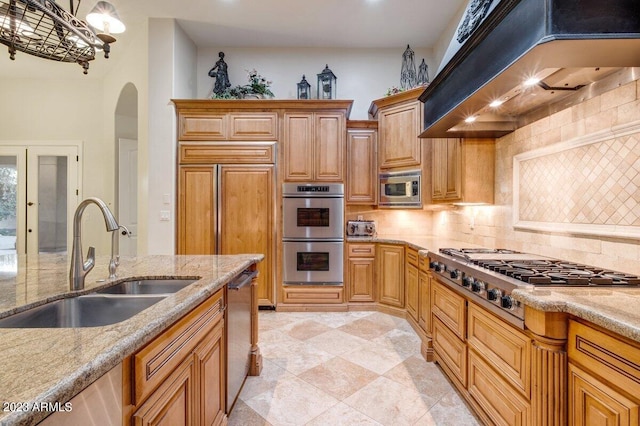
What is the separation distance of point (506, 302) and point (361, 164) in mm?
2600

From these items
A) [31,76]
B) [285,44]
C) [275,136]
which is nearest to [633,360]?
[275,136]

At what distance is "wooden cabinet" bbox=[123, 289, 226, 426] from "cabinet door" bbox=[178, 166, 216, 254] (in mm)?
2177

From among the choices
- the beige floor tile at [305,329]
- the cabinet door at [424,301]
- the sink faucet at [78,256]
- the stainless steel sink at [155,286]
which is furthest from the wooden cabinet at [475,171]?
the sink faucet at [78,256]

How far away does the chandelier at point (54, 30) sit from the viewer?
56.8 inches

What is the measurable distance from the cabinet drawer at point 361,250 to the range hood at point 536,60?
1.75 metres

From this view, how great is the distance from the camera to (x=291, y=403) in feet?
6.27

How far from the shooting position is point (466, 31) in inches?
70.7

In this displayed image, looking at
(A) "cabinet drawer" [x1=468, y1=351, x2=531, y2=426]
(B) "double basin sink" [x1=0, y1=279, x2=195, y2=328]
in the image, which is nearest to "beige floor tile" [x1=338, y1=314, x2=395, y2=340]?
(A) "cabinet drawer" [x1=468, y1=351, x2=531, y2=426]

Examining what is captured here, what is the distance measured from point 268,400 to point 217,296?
92 cm

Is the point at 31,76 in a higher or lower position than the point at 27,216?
higher

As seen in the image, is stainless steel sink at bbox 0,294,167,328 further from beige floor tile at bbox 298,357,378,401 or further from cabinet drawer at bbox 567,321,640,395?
cabinet drawer at bbox 567,321,640,395

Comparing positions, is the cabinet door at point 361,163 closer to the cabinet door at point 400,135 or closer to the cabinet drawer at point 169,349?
the cabinet door at point 400,135

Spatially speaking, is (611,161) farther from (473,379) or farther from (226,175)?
(226,175)

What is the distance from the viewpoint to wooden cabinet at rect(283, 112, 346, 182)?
3633 millimetres
